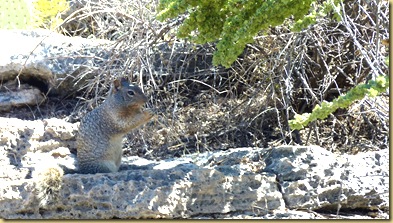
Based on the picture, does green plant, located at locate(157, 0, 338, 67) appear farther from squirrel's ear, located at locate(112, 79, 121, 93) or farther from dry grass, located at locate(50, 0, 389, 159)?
dry grass, located at locate(50, 0, 389, 159)

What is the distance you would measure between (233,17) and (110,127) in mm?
1531

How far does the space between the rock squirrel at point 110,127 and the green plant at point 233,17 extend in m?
1.04

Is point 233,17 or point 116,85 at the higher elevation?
point 233,17

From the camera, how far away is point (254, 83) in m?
7.05

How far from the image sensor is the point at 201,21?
15.7ft

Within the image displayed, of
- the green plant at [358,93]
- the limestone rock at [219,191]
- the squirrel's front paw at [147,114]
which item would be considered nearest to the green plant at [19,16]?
the squirrel's front paw at [147,114]

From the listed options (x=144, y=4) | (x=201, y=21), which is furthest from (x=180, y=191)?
(x=144, y=4)

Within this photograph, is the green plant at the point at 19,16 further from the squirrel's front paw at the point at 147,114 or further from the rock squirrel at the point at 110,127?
the squirrel's front paw at the point at 147,114

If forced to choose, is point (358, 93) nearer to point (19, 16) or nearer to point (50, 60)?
point (50, 60)

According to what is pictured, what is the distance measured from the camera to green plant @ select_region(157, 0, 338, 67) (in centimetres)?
432

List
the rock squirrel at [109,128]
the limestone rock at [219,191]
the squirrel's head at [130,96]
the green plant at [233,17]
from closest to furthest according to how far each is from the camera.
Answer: the green plant at [233,17], the limestone rock at [219,191], the rock squirrel at [109,128], the squirrel's head at [130,96]

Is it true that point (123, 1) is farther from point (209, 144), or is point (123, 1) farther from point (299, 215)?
point (299, 215)

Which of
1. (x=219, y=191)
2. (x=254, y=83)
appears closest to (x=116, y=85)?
(x=219, y=191)

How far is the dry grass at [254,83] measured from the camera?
643 centimetres
